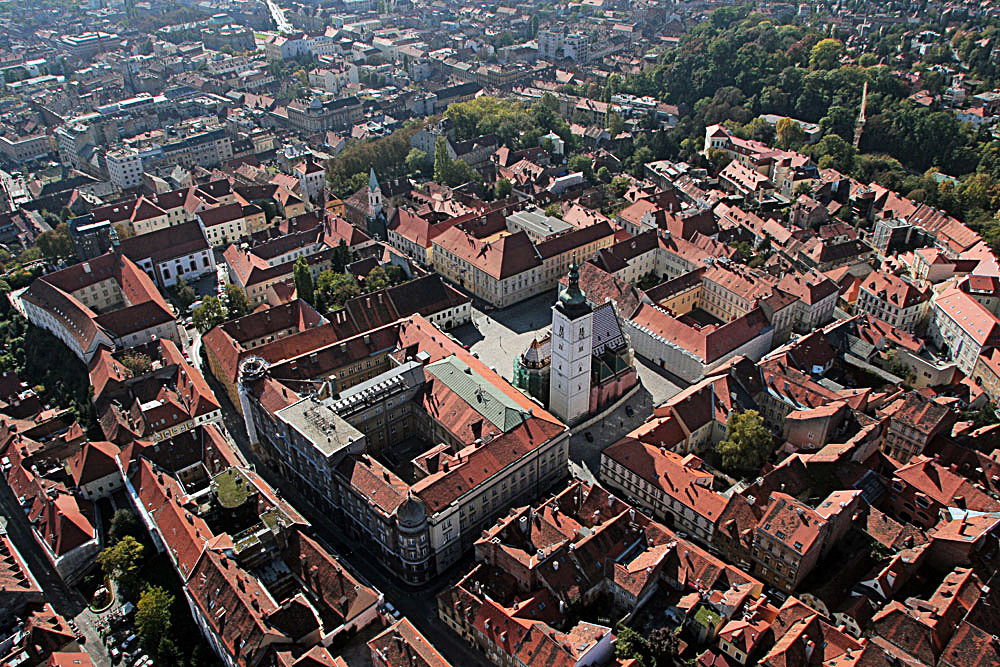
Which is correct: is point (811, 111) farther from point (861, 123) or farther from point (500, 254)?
point (500, 254)

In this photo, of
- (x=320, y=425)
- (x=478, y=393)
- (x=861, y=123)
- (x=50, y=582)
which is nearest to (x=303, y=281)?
(x=320, y=425)

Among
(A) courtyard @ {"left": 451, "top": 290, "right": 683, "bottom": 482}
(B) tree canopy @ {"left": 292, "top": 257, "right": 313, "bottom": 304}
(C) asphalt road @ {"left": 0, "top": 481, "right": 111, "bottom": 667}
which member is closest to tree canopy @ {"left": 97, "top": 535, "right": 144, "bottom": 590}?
(C) asphalt road @ {"left": 0, "top": 481, "right": 111, "bottom": 667}

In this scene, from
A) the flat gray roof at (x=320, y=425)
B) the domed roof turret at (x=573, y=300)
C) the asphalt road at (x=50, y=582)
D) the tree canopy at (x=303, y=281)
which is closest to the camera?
the asphalt road at (x=50, y=582)

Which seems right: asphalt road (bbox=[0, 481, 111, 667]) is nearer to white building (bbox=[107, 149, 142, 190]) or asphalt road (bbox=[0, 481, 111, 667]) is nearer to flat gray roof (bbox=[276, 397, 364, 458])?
flat gray roof (bbox=[276, 397, 364, 458])

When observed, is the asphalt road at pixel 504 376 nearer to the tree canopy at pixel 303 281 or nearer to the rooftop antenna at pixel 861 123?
the tree canopy at pixel 303 281

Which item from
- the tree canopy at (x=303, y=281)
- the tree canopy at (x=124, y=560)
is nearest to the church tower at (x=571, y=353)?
the tree canopy at (x=303, y=281)

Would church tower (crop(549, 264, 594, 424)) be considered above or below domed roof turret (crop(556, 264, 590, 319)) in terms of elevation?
below

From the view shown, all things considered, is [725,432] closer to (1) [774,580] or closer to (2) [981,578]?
(1) [774,580]
